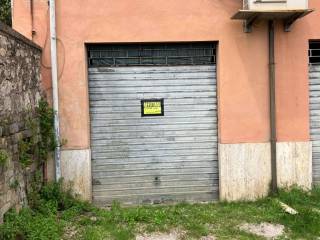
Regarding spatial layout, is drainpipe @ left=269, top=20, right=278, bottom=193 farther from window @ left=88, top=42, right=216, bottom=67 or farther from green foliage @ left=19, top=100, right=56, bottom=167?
green foliage @ left=19, top=100, right=56, bottom=167

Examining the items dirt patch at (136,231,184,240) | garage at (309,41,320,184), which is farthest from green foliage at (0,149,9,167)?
garage at (309,41,320,184)

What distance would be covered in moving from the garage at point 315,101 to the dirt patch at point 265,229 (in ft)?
6.80

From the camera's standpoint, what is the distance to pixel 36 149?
24.0 feet

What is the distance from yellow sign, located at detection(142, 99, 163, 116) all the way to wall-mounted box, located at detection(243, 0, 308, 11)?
2.17m

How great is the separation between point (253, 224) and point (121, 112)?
2.89 meters

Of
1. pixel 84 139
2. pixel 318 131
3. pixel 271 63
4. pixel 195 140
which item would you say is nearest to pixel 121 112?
pixel 84 139

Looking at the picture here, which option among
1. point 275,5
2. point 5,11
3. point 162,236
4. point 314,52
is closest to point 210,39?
point 275,5

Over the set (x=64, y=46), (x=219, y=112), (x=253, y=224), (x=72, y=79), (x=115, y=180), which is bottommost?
(x=253, y=224)

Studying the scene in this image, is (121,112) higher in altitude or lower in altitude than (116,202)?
higher

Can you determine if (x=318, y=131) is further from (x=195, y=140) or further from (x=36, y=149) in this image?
(x=36, y=149)

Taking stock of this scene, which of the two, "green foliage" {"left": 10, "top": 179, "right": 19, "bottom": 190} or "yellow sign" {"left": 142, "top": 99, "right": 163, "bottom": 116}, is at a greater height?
"yellow sign" {"left": 142, "top": 99, "right": 163, "bottom": 116}

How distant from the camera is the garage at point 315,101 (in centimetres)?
858

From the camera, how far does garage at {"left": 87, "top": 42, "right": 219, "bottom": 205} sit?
8242 mm

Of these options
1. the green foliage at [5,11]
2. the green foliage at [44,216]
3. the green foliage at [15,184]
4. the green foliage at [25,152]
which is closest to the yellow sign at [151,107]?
the green foliage at [44,216]
